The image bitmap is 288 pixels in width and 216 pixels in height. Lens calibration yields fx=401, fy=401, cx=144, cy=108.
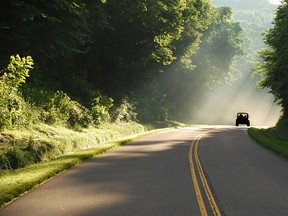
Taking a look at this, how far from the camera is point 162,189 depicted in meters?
10.3

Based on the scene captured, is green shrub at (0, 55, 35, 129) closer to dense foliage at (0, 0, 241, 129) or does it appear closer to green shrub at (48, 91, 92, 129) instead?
dense foliage at (0, 0, 241, 129)

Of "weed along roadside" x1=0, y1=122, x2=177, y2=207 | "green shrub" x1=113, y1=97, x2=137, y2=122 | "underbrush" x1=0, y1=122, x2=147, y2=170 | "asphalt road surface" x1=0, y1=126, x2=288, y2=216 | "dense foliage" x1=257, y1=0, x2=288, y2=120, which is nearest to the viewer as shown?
"asphalt road surface" x1=0, y1=126, x2=288, y2=216

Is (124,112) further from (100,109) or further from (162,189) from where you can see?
(162,189)

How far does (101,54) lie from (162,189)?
24.8 metres

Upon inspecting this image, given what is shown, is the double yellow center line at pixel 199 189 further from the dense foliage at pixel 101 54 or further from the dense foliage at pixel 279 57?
the dense foliage at pixel 279 57

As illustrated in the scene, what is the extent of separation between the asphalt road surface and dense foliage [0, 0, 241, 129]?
718cm

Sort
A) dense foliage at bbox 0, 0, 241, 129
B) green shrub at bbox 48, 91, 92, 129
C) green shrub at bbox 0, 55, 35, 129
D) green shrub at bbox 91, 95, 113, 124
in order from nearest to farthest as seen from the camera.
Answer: green shrub at bbox 0, 55, 35, 129 < dense foliage at bbox 0, 0, 241, 129 < green shrub at bbox 48, 91, 92, 129 < green shrub at bbox 91, 95, 113, 124

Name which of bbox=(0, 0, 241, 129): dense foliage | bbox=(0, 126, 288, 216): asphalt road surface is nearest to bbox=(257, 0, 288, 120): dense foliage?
bbox=(0, 0, 241, 129): dense foliage

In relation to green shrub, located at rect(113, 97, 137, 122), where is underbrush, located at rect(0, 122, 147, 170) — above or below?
below

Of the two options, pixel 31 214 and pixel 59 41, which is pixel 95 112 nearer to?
pixel 59 41

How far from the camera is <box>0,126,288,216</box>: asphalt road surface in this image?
8297 millimetres

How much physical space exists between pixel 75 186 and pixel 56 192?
838 millimetres

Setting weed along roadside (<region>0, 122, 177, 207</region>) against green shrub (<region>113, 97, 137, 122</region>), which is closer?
weed along roadside (<region>0, 122, 177, 207</region>)

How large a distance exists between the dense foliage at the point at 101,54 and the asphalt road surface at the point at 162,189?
7178 mm
